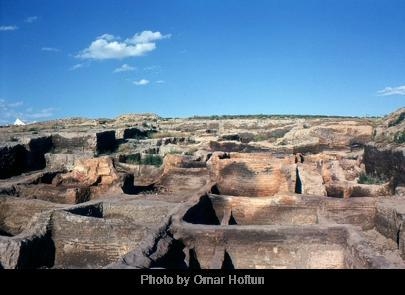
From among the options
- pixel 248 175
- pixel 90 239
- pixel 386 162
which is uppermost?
pixel 386 162

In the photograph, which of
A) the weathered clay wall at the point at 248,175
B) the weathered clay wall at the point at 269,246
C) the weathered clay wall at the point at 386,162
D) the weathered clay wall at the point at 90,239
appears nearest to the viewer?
the weathered clay wall at the point at 269,246

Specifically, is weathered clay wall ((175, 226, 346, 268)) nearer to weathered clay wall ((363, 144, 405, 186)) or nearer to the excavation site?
the excavation site

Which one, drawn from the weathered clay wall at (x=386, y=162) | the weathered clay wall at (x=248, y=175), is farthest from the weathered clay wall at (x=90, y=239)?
the weathered clay wall at (x=386, y=162)

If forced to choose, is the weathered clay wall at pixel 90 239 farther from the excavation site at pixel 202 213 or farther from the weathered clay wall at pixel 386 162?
the weathered clay wall at pixel 386 162

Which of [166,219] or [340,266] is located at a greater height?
[166,219]

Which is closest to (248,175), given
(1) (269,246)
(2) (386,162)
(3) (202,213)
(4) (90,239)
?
(3) (202,213)

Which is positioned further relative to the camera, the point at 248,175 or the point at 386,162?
the point at 386,162

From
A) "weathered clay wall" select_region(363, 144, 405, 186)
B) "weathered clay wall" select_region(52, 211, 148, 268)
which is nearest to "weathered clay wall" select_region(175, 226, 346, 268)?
"weathered clay wall" select_region(52, 211, 148, 268)

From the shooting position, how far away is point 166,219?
8.89m

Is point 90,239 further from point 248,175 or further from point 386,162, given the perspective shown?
point 386,162

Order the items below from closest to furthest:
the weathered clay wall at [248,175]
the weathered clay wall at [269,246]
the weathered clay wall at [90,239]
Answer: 1. the weathered clay wall at [269,246]
2. the weathered clay wall at [90,239]
3. the weathered clay wall at [248,175]

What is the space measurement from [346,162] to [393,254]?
11466 millimetres

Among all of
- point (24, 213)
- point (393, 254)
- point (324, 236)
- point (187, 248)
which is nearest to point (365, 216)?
point (393, 254)

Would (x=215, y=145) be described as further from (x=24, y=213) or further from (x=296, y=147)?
(x=24, y=213)
